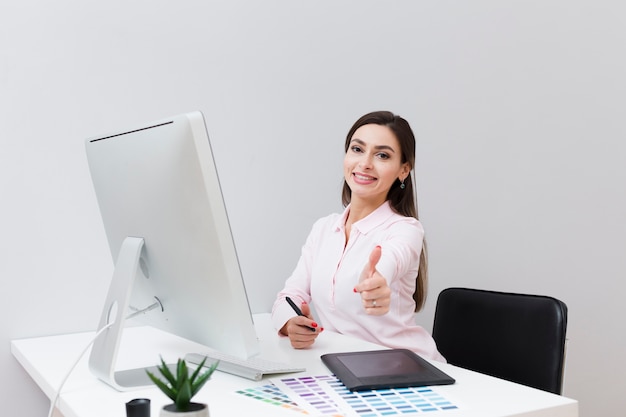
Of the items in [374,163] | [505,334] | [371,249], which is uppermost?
[374,163]

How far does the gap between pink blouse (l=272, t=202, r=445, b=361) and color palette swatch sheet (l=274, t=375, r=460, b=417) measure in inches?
21.3

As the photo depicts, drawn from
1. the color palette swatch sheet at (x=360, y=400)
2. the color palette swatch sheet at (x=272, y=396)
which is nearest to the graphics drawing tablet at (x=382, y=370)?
the color palette swatch sheet at (x=360, y=400)

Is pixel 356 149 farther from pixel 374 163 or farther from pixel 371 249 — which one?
pixel 371 249

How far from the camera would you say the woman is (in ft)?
6.29

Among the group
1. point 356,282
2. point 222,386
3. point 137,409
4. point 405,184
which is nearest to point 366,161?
point 405,184

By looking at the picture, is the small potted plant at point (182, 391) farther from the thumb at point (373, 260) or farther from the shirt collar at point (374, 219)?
the shirt collar at point (374, 219)

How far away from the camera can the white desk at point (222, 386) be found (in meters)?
1.18

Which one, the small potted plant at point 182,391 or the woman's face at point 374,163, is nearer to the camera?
the small potted plant at point 182,391

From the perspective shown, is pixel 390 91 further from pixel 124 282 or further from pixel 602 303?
pixel 124 282

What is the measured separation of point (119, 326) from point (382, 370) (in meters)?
0.51

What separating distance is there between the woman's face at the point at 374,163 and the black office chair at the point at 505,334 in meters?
0.37

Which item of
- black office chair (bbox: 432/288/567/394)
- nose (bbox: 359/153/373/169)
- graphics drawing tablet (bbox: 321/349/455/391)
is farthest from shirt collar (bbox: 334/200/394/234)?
graphics drawing tablet (bbox: 321/349/455/391)

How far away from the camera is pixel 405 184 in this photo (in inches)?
82.0

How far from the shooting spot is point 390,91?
2570 mm
